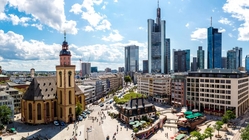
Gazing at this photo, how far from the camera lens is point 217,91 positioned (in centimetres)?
8044

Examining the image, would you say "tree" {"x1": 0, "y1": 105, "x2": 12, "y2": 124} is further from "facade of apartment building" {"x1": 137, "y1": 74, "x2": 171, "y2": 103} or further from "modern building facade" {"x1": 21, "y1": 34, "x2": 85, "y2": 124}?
"facade of apartment building" {"x1": 137, "y1": 74, "x2": 171, "y2": 103}

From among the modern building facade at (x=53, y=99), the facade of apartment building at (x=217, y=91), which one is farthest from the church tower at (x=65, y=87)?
the facade of apartment building at (x=217, y=91)

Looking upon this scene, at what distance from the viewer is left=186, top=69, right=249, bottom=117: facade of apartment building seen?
76375 mm

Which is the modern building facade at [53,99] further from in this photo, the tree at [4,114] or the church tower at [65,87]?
the tree at [4,114]

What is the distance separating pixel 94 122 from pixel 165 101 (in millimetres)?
54459

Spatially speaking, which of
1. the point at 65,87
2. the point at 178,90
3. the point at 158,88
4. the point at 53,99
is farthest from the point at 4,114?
the point at 158,88

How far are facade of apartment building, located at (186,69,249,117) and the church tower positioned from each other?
56241 mm

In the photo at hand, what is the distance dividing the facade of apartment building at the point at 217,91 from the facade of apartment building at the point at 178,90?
431 centimetres

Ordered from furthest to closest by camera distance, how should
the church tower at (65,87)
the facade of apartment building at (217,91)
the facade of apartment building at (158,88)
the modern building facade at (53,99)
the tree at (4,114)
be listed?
the facade of apartment building at (158,88) → the facade of apartment building at (217,91) → the church tower at (65,87) → the modern building facade at (53,99) → the tree at (4,114)

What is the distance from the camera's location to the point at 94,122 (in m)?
70.6

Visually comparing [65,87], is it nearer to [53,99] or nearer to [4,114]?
[53,99]

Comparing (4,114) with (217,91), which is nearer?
(4,114)

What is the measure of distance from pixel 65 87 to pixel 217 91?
63662 mm

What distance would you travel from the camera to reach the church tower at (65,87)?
68875 mm
